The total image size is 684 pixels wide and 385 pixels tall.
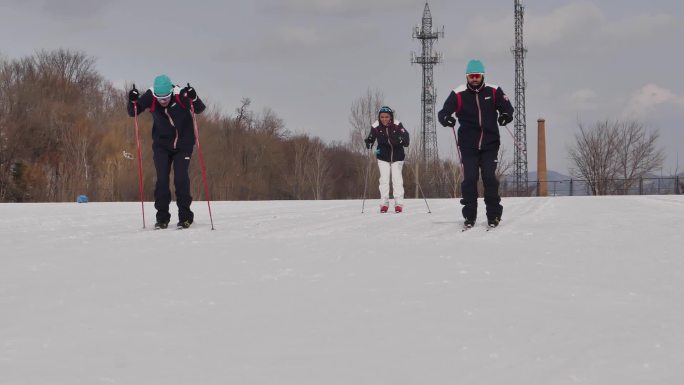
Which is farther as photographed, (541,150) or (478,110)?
(541,150)

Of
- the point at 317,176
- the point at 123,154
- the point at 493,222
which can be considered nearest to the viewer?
the point at 493,222

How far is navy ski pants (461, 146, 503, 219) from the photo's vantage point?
7.48 m

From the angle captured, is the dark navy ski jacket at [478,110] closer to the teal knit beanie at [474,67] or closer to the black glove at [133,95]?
the teal knit beanie at [474,67]

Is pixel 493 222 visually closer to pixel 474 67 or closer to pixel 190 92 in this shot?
pixel 474 67

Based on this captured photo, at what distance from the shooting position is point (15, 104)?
46.5 m

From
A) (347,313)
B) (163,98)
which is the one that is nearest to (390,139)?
(163,98)

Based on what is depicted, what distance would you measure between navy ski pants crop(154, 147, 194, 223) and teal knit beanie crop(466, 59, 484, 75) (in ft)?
11.3

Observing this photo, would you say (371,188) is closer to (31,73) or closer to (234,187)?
(234,187)

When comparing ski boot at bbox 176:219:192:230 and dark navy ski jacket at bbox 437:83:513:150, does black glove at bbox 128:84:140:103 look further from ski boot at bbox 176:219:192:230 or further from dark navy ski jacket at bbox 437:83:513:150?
dark navy ski jacket at bbox 437:83:513:150

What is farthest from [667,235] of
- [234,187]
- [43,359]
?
[234,187]

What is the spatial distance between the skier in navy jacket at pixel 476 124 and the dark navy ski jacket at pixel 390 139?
10.1 ft

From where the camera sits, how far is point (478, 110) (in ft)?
24.8

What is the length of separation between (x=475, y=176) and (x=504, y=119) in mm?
731

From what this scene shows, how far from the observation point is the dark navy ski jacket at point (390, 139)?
1077cm
